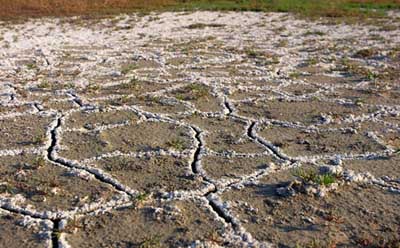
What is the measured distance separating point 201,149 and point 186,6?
23.1 meters

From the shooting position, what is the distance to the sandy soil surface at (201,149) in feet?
16.9

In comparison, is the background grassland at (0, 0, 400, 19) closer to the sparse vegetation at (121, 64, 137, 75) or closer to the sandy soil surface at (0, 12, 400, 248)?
the sandy soil surface at (0, 12, 400, 248)

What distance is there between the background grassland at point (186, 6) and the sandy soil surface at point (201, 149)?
12744mm

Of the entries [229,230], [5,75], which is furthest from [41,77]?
[229,230]

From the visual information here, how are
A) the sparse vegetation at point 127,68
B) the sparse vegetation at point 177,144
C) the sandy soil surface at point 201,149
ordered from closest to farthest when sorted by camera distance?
→ 1. the sandy soil surface at point 201,149
2. the sparse vegetation at point 177,144
3. the sparse vegetation at point 127,68

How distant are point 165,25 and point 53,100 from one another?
13.1 metres

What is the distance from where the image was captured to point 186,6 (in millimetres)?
29312

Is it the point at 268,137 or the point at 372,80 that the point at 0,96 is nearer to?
the point at 268,137

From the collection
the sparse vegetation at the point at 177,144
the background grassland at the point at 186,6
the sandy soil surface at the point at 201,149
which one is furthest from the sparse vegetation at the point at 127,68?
the background grassland at the point at 186,6

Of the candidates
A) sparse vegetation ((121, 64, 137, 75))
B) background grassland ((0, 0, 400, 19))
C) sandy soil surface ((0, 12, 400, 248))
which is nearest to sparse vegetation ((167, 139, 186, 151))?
sandy soil surface ((0, 12, 400, 248))

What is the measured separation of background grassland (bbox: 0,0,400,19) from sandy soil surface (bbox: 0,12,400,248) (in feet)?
41.8

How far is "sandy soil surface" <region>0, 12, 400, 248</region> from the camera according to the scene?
203 inches

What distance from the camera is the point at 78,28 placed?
70.8ft

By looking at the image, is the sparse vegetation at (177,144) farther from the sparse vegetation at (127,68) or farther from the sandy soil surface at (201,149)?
the sparse vegetation at (127,68)
